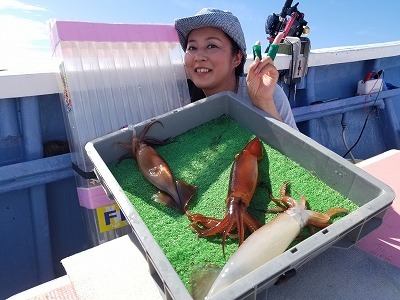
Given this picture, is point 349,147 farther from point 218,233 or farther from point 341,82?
point 218,233

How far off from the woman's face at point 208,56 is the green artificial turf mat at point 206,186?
12.9 inches

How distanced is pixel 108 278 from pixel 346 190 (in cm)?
91

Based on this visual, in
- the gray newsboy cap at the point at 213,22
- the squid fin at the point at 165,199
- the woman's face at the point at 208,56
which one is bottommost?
the squid fin at the point at 165,199

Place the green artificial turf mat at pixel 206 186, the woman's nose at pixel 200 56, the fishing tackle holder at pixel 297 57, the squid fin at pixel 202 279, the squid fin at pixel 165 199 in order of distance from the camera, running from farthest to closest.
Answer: the fishing tackle holder at pixel 297 57 < the woman's nose at pixel 200 56 < the squid fin at pixel 165 199 < the green artificial turf mat at pixel 206 186 < the squid fin at pixel 202 279

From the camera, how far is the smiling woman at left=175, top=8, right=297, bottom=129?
5.54 feet

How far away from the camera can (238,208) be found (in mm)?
1106

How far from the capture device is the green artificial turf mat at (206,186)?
3.40 ft

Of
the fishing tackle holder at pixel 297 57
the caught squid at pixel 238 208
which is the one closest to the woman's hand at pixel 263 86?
the caught squid at pixel 238 208

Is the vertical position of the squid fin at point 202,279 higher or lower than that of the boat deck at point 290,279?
higher

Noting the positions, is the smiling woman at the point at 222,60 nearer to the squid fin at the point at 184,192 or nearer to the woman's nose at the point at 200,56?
the woman's nose at the point at 200,56

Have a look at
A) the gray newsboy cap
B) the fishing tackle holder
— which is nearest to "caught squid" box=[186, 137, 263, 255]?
the gray newsboy cap

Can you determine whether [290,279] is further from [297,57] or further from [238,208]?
[297,57]

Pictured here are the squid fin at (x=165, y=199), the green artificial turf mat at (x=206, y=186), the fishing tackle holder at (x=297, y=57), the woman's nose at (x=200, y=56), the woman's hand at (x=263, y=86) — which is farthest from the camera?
the fishing tackle holder at (x=297, y=57)

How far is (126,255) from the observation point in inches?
49.7
